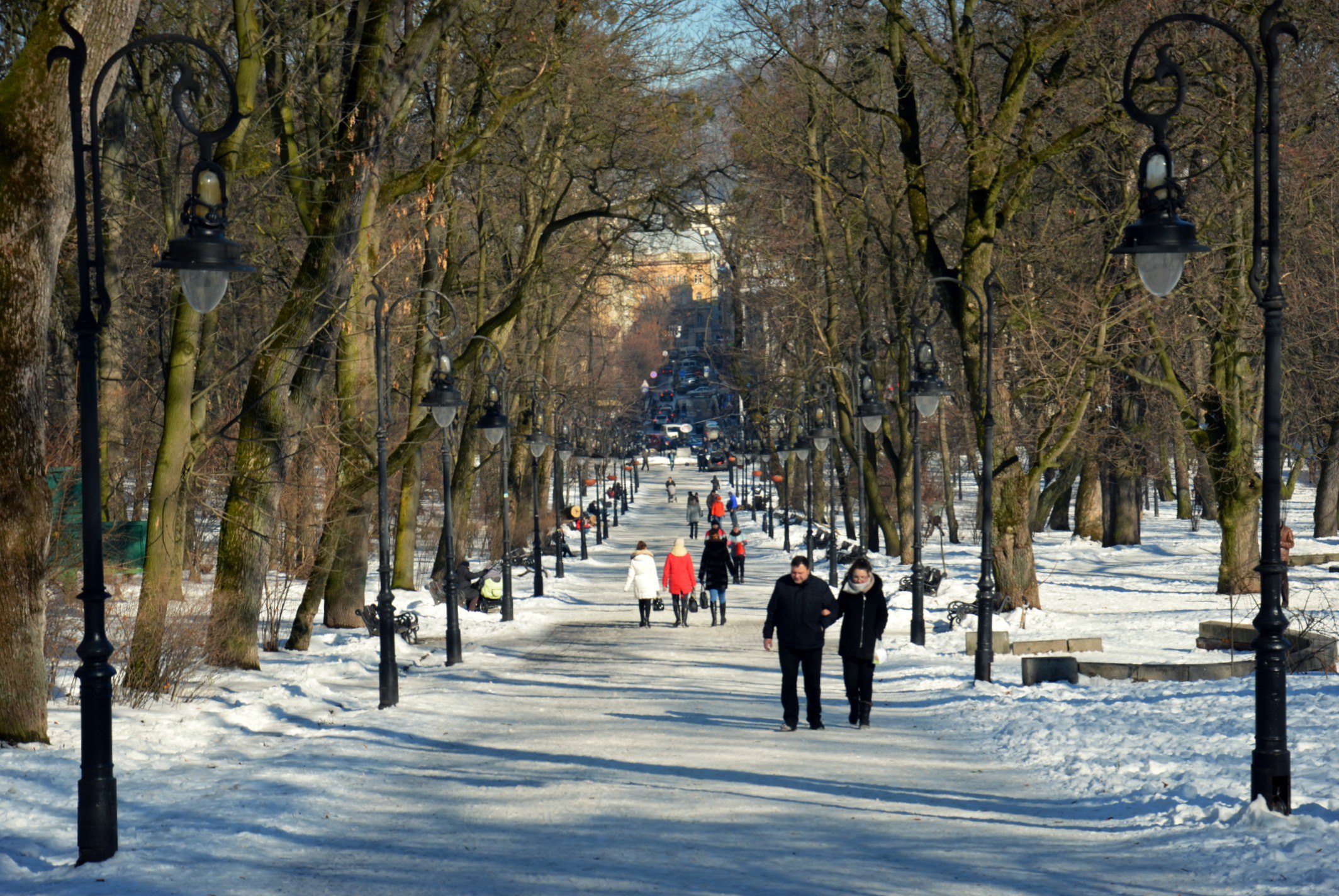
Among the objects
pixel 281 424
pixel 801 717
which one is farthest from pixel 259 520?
Result: pixel 801 717

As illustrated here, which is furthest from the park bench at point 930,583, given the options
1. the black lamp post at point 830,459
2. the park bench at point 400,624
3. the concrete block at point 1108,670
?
the concrete block at point 1108,670

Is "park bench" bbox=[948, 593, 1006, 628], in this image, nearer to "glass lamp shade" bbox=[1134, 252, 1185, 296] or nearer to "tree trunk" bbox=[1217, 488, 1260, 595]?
"tree trunk" bbox=[1217, 488, 1260, 595]

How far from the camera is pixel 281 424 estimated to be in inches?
690

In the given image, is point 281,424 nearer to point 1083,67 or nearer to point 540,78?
point 540,78

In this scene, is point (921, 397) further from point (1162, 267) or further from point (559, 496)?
point (559, 496)

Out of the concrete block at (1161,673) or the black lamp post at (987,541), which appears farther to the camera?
the black lamp post at (987,541)

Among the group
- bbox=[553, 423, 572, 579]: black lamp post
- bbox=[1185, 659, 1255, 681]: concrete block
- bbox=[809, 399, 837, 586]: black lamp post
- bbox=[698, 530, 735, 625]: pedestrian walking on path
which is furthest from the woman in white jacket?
bbox=[553, 423, 572, 579]: black lamp post

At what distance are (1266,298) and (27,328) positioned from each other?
29.2ft

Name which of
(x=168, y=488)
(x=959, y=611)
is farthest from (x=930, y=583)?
(x=168, y=488)

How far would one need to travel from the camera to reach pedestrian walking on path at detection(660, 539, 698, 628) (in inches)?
1029

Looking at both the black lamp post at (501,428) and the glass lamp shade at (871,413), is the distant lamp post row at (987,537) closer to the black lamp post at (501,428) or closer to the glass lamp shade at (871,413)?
the glass lamp shade at (871,413)

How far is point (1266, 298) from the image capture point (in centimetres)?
932

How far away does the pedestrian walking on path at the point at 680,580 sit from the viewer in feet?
85.7

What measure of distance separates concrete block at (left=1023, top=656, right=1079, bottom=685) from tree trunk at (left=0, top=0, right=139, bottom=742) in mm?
10374
